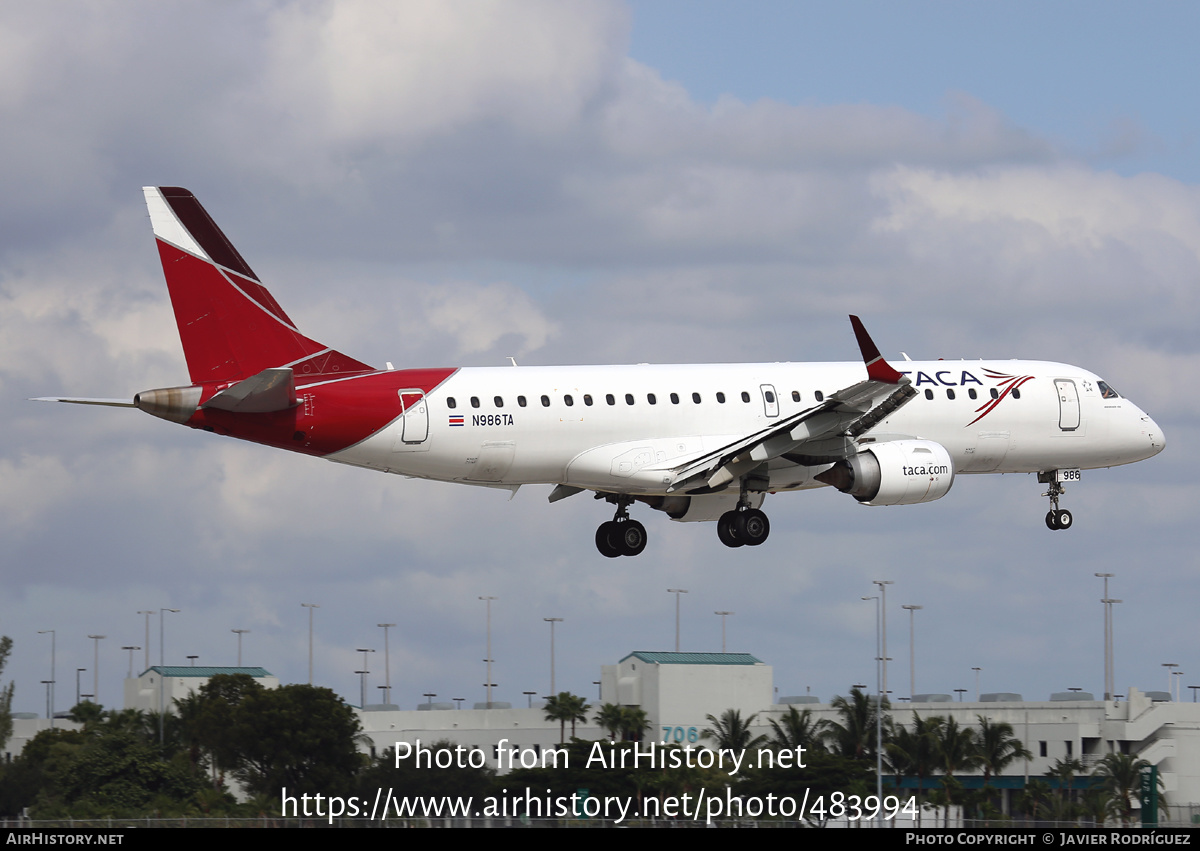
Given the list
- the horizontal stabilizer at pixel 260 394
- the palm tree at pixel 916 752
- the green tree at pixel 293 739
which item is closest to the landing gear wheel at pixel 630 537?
the horizontal stabilizer at pixel 260 394

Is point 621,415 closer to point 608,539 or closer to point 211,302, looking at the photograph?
point 608,539

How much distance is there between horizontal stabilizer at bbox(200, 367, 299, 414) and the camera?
44.3m

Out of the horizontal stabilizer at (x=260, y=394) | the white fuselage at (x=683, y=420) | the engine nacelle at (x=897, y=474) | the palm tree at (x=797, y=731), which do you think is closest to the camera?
the horizontal stabilizer at (x=260, y=394)

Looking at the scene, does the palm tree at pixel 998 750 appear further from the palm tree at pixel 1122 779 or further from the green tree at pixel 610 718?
the green tree at pixel 610 718

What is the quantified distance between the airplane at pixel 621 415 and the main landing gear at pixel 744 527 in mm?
45

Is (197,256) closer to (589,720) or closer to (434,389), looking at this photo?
(434,389)

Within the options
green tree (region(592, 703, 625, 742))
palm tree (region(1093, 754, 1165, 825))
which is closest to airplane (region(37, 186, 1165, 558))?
palm tree (region(1093, 754, 1165, 825))

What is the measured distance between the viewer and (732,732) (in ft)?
366

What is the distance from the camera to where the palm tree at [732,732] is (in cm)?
10950

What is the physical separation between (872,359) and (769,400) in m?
5.62

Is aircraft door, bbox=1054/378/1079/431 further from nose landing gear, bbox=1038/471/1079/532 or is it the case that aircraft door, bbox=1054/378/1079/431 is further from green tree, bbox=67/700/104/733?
green tree, bbox=67/700/104/733

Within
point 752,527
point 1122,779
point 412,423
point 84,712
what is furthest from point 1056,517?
point 84,712

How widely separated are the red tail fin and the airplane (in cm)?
4
